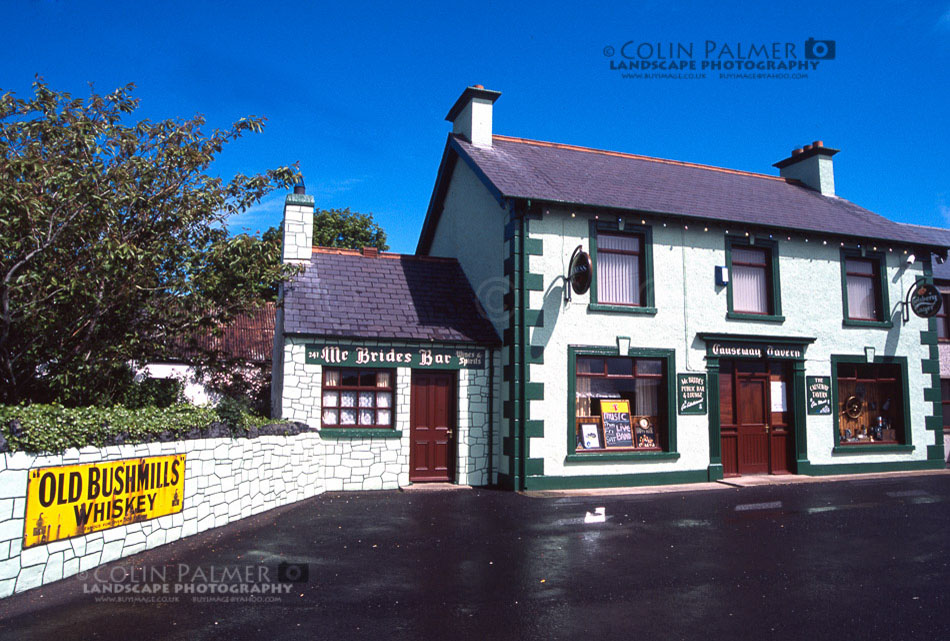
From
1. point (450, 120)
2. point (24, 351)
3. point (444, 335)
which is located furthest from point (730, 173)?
point (24, 351)

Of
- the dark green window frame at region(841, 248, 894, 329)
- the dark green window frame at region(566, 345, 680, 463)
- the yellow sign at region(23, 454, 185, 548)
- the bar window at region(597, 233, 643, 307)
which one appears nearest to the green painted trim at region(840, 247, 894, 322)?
the dark green window frame at region(841, 248, 894, 329)

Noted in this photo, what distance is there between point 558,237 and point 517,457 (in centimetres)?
430

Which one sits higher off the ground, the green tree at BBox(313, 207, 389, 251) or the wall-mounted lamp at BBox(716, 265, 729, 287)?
the green tree at BBox(313, 207, 389, 251)

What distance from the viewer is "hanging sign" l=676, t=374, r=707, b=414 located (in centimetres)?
1396

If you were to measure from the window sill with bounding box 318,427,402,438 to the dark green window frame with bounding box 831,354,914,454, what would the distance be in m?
9.69

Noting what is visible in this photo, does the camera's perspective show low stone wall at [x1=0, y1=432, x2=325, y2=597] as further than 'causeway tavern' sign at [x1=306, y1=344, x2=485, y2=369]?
No

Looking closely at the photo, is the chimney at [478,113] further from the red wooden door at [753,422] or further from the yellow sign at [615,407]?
the red wooden door at [753,422]

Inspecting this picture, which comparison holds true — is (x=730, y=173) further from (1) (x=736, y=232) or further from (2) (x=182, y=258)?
(2) (x=182, y=258)

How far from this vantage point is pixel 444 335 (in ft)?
43.9

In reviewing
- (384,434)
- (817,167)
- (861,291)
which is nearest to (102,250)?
(384,434)

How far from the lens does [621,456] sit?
13406 millimetres

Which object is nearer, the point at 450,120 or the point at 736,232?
the point at 736,232

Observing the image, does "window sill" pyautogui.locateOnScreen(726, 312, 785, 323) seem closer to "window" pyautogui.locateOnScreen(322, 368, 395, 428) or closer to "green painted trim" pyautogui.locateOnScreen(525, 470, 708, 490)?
"green painted trim" pyautogui.locateOnScreen(525, 470, 708, 490)

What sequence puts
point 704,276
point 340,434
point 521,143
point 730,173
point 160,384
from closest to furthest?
point 160,384
point 340,434
point 704,276
point 521,143
point 730,173
